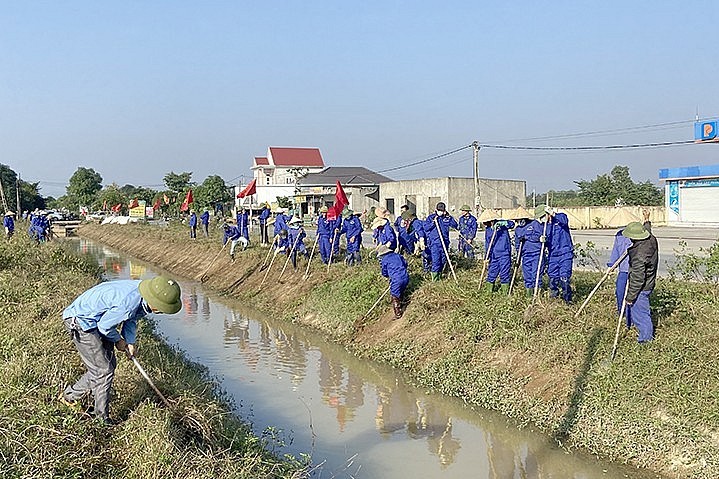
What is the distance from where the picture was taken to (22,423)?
463 centimetres

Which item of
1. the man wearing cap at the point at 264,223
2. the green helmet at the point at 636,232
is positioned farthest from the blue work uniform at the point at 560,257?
the man wearing cap at the point at 264,223

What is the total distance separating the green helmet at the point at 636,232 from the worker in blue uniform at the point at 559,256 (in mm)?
1781

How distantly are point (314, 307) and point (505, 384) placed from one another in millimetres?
6335

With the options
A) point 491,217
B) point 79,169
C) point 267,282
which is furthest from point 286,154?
point 491,217

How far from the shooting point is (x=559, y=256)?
9773mm

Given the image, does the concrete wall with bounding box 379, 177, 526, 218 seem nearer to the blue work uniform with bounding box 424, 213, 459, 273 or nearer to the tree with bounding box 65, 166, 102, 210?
the blue work uniform with bounding box 424, 213, 459, 273

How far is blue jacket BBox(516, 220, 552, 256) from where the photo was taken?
988 centimetres

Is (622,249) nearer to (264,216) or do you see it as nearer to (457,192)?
(264,216)

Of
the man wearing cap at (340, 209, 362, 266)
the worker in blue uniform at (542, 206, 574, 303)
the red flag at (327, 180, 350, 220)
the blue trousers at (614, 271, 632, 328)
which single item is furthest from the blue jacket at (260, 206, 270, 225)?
the blue trousers at (614, 271, 632, 328)

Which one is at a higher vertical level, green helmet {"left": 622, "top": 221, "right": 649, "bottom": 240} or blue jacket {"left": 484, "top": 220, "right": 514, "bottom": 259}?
green helmet {"left": 622, "top": 221, "right": 649, "bottom": 240}

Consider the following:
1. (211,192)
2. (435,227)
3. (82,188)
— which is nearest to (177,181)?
(211,192)

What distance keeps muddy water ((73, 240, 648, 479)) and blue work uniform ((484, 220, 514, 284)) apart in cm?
237

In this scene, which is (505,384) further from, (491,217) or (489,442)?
(491,217)

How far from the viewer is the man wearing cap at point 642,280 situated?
761 centimetres
